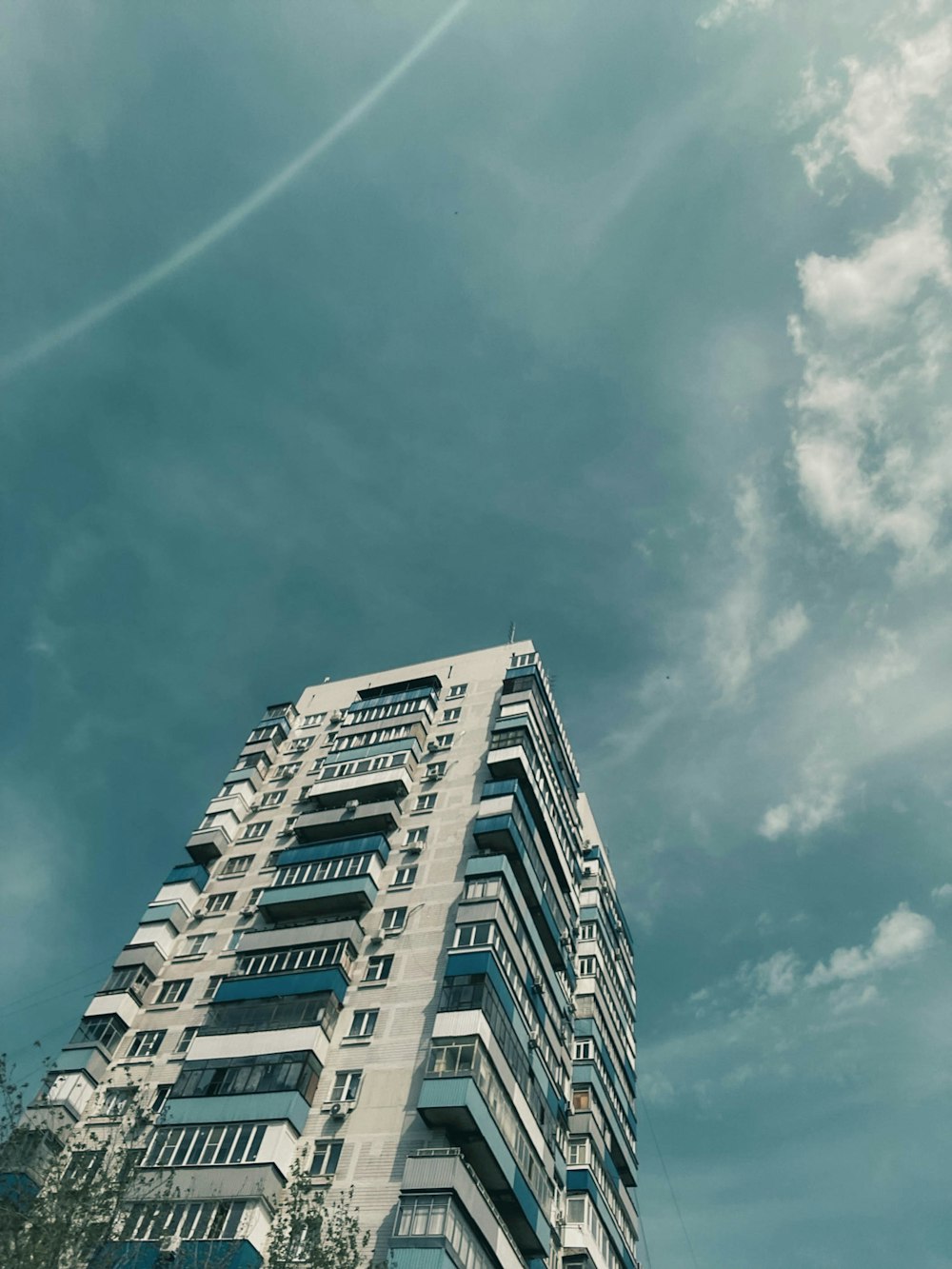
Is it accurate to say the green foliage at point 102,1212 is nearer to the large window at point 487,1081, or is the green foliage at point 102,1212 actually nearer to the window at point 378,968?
the large window at point 487,1081

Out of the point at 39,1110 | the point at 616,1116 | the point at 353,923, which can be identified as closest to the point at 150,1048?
the point at 39,1110

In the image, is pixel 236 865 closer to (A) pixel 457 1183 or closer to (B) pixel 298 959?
(B) pixel 298 959

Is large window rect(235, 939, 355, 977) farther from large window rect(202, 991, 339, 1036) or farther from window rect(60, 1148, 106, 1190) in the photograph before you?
window rect(60, 1148, 106, 1190)

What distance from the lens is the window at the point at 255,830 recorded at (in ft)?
210

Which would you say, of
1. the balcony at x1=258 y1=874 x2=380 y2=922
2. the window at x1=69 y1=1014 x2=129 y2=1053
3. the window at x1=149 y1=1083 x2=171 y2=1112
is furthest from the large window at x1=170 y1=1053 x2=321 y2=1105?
the balcony at x1=258 y1=874 x2=380 y2=922

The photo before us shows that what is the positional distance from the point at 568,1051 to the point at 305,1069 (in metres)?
23.0

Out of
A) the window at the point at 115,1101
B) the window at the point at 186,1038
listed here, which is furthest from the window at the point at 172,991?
the window at the point at 115,1101

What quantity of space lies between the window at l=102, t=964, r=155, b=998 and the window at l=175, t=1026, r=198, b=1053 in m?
5.13

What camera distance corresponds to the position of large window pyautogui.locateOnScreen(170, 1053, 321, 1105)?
4347 cm

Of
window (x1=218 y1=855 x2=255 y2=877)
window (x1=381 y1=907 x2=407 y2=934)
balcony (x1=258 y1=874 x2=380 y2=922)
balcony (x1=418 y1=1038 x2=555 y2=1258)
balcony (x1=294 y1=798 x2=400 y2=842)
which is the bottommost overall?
balcony (x1=418 y1=1038 x2=555 y2=1258)

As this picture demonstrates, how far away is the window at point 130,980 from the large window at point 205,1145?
43.1 feet

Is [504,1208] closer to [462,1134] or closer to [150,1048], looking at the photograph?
[462,1134]

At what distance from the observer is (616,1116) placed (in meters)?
65.0

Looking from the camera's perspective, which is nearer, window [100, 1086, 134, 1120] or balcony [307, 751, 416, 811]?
window [100, 1086, 134, 1120]
